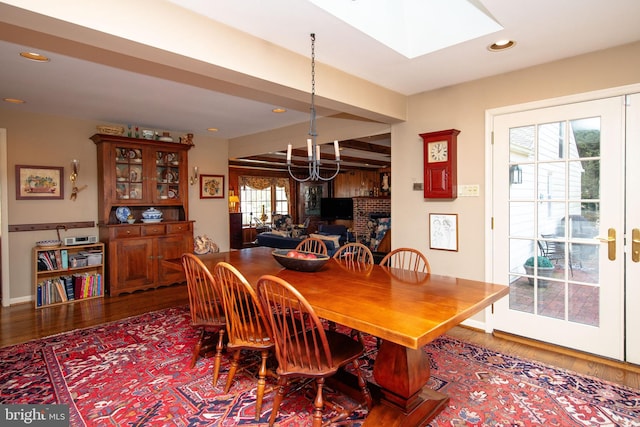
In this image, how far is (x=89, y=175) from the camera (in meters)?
4.87

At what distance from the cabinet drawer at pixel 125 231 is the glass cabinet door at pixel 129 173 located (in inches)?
17.9

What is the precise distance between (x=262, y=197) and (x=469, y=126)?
26.2 ft

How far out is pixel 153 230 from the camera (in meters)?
5.04

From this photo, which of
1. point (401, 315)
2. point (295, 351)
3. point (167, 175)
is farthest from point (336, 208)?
point (401, 315)

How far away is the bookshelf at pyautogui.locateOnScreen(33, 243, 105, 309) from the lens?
4.23 metres

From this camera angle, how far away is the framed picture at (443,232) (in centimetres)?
350

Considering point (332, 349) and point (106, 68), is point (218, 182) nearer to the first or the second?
point (106, 68)

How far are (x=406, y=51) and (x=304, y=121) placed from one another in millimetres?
2529

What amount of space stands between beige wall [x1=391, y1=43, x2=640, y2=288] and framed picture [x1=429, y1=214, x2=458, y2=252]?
2.0 inches

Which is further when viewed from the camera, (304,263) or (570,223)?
(570,223)

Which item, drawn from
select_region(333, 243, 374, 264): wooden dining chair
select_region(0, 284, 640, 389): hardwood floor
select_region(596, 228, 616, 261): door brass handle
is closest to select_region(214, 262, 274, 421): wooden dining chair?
select_region(333, 243, 374, 264): wooden dining chair

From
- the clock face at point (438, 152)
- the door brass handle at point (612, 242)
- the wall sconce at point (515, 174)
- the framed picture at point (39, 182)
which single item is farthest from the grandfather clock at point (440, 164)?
the framed picture at point (39, 182)

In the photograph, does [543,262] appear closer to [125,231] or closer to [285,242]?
[285,242]

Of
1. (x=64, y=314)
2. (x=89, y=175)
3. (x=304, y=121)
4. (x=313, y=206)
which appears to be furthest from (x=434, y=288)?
(x=313, y=206)
